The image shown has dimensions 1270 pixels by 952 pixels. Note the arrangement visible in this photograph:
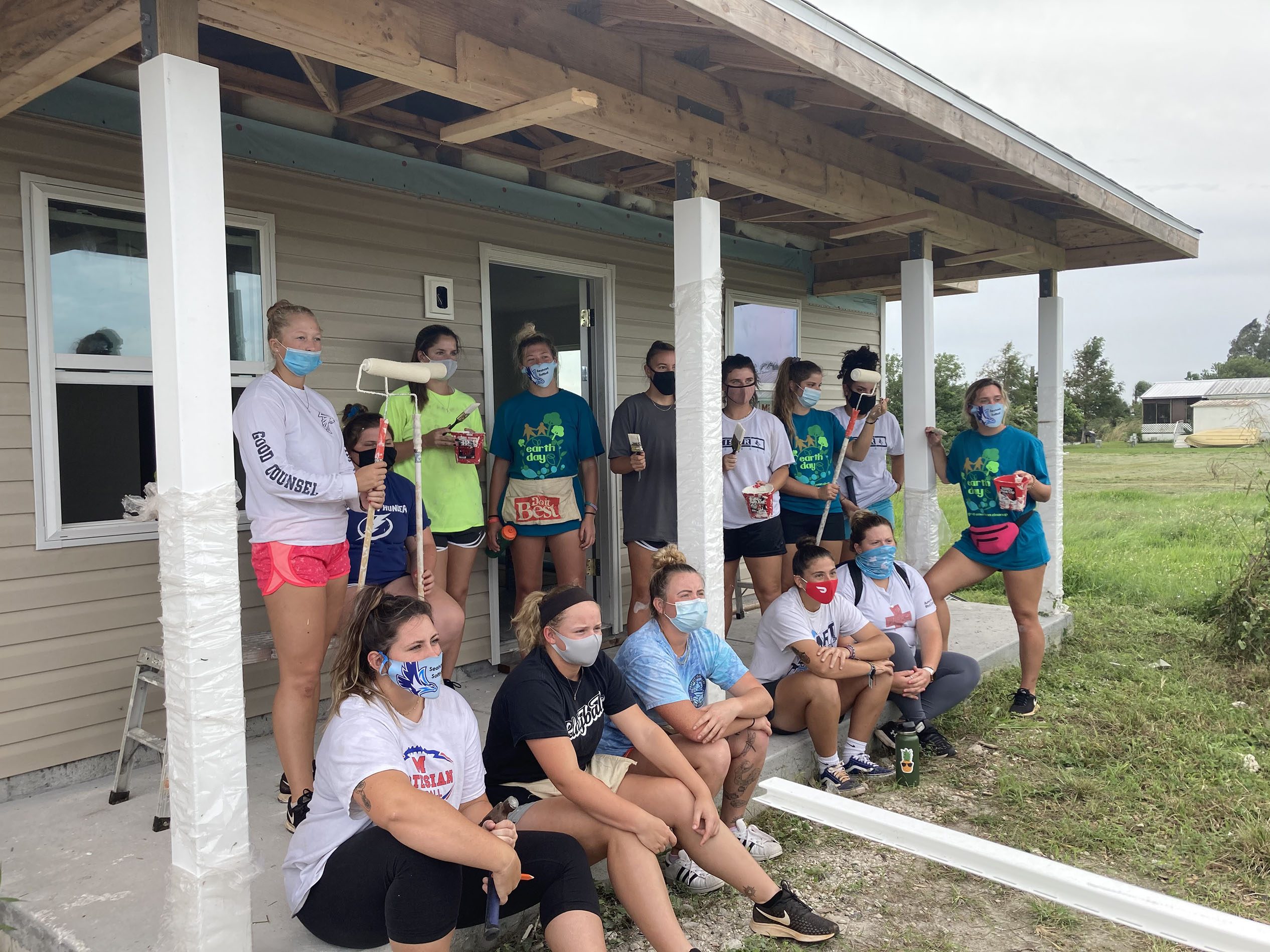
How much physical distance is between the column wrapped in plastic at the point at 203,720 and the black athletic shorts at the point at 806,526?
3210 mm

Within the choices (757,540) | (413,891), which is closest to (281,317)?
(413,891)

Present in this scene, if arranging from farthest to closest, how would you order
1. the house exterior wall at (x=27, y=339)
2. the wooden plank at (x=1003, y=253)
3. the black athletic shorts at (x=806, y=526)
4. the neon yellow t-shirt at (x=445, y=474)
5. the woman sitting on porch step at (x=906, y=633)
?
1. the wooden plank at (x=1003, y=253)
2. the black athletic shorts at (x=806, y=526)
3. the woman sitting on porch step at (x=906, y=633)
4. the neon yellow t-shirt at (x=445, y=474)
5. the house exterior wall at (x=27, y=339)

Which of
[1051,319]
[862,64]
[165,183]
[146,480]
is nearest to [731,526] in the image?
[862,64]

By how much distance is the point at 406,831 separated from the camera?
204 cm

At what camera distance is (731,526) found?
14.4ft

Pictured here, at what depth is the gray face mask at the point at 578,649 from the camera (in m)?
2.56

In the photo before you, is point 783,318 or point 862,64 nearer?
point 862,64

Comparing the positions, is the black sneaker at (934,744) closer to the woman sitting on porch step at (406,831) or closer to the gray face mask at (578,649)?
the gray face mask at (578,649)

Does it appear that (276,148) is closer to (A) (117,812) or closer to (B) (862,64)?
(B) (862,64)

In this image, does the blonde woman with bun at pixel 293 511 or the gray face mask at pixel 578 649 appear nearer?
the gray face mask at pixel 578 649

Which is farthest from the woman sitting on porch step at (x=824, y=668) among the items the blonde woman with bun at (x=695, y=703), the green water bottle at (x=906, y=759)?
the blonde woman with bun at (x=695, y=703)

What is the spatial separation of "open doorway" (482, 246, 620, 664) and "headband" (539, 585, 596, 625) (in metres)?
2.12

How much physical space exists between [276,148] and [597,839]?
3.05 meters

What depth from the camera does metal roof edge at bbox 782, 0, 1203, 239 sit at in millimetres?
2879
